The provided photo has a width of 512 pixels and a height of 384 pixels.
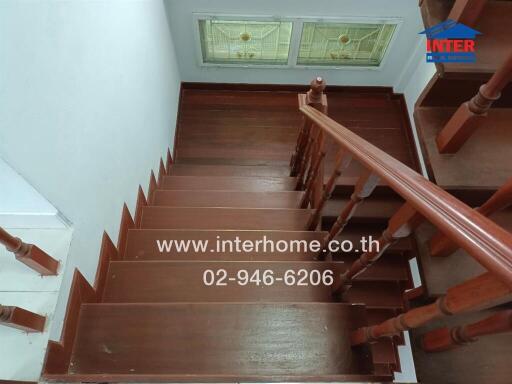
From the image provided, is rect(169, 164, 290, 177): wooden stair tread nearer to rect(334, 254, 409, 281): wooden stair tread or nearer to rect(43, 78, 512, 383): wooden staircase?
rect(43, 78, 512, 383): wooden staircase

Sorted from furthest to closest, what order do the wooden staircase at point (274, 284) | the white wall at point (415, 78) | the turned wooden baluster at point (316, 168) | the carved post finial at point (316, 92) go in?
1. the white wall at point (415, 78)
2. the carved post finial at point (316, 92)
3. the turned wooden baluster at point (316, 168)
4. the wooden staircase at point (274, 284)

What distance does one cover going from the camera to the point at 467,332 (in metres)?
0.71

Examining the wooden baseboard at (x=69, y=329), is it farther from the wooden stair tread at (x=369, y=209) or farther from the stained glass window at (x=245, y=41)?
the stained glass window at (x=245, y=41)

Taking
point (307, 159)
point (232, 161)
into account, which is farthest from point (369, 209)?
point (232, 161)

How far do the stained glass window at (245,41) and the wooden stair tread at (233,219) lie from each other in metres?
2.28

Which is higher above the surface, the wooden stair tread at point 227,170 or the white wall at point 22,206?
the wooden stair tread at point 227,170

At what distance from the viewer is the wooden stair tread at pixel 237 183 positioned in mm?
2561

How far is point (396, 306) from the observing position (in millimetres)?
2113

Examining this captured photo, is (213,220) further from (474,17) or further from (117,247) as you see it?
(474,17)

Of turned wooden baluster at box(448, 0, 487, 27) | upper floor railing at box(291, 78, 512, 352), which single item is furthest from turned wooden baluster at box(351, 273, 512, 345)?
turned wooden baluster at box(448, 0, 487, 27)

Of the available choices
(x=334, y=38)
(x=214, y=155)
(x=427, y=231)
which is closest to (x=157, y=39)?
(x=214, y=155)

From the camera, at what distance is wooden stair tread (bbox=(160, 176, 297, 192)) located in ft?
Answer: 8.40

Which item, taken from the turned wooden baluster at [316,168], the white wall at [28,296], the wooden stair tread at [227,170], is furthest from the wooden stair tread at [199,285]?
the wooden stair tread at [227,170]

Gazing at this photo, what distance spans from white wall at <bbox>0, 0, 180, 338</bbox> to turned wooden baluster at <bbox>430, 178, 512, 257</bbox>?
1295 millimetres
